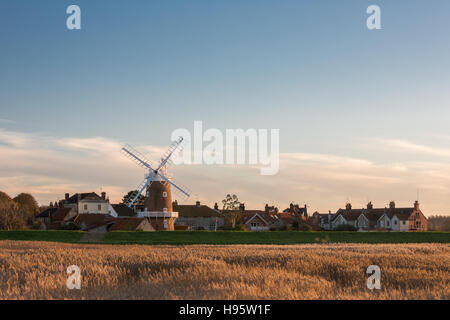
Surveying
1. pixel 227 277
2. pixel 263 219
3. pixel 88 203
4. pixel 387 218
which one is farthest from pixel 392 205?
pixel 227 277

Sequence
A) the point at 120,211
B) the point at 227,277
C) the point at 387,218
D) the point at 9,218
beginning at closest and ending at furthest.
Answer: the point at 227,277 < the point at 9,218 < the point at 387,218 < the point at 120,211

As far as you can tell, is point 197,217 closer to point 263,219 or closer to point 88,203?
point 263,219

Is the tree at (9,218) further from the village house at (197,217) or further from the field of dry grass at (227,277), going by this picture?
the field of dry grass at (227,277)

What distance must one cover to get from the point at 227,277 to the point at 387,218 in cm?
10168

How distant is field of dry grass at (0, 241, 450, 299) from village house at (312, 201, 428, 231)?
89823 mm

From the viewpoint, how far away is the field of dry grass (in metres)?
A: 13.2

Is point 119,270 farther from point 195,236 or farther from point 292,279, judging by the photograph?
point 195,236

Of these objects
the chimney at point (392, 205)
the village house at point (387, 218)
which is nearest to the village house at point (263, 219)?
the village house at point (387, 218)

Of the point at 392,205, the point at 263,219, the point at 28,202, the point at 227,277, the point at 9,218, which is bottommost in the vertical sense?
the point at 263,219

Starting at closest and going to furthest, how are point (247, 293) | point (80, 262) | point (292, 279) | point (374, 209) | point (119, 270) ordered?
point (247, 293) → point (292, 279) → point (119, 270) → point (80, 262) → point (374, 209)

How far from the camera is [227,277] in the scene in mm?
15430
